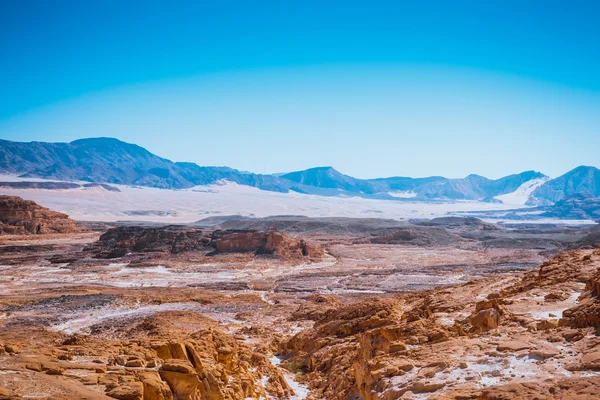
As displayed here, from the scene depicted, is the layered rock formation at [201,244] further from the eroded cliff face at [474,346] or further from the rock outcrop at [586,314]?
the rock outcrop at [586,314]

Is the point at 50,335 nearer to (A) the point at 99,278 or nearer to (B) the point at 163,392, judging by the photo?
(B) the point at 163,392

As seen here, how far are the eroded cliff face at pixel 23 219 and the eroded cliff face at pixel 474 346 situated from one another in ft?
259

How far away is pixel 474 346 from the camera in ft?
35.9

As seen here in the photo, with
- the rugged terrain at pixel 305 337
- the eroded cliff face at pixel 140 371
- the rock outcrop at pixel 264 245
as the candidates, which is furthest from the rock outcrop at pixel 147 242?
the eroded cliff face at pixel 140 371

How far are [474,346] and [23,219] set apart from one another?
297ft

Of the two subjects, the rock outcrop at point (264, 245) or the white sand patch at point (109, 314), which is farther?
the rock outcrop at point (264, 245)

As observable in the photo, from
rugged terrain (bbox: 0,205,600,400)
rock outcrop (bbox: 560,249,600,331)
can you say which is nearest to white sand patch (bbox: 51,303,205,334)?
rugged terrain (bbox: 0,205,600,400)

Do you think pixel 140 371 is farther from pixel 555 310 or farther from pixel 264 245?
pixel 264 245

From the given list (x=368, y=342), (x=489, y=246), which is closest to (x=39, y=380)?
(x=368, y=342)

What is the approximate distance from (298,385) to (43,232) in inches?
3287

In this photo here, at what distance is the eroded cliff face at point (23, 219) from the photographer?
85125mm

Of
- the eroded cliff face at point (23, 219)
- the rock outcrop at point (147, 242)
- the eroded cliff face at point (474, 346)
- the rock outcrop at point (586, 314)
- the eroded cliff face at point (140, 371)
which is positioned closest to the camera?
the eroded cliff face at point (140, 371)

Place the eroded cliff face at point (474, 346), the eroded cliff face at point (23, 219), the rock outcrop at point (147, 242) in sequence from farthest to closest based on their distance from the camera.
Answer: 1. the eroded cliff face at point (23, 219)
2. the rock outcrop at point (147, 242)
3. the eroded cliff face at point (474, 346)

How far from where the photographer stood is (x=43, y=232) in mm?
88188
